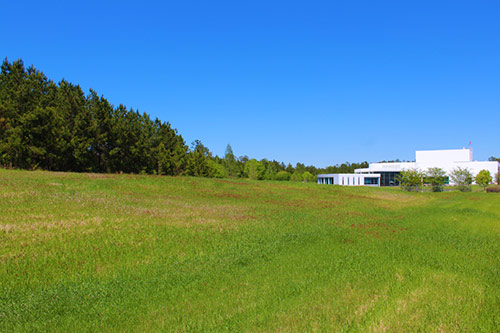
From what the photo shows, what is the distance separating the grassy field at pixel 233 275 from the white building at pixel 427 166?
8533cm

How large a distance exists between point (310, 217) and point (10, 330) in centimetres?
1597

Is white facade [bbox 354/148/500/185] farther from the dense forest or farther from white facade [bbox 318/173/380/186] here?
the dense forest

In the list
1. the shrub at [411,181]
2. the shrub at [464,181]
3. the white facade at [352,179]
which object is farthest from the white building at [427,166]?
the shrub at [411,181]

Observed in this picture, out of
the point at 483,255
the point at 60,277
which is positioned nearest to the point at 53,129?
the point at 60,277

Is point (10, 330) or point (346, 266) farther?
point (346, 266)

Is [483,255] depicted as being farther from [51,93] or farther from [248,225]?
[51,93]

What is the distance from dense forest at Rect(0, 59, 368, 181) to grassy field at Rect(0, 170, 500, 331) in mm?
26646

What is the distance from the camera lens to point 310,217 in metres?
19.3

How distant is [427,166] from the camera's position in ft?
359

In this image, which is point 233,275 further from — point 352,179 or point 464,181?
point 352,179

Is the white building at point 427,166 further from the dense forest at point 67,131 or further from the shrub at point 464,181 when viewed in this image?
the dense forest at point 67,131

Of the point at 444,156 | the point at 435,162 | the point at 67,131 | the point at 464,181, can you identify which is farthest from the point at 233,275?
the point at 444,156

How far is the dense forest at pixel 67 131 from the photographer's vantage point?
37406mm

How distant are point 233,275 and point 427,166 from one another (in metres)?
119
